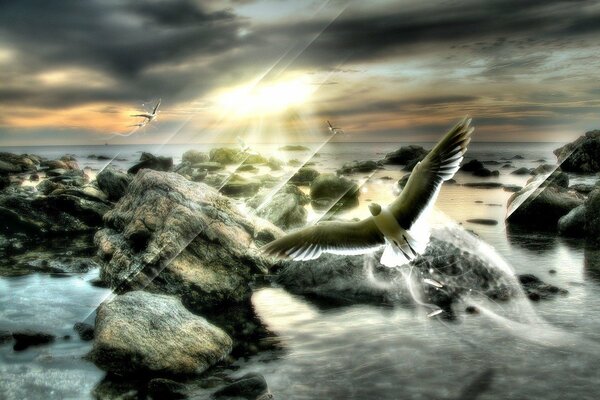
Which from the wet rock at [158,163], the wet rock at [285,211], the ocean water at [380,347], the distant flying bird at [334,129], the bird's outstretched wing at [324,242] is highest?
the distant flying bird at [334,129]

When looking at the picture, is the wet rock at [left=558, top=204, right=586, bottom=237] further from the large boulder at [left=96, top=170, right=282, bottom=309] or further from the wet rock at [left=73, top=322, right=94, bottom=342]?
the wet rock at [left=73, top=322, right=94, bottom=342]

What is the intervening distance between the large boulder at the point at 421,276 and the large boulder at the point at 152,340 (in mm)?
2211

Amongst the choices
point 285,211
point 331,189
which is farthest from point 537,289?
point 285,211

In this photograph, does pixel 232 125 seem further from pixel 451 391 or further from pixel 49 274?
pixel 49 274

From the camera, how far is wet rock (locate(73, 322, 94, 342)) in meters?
5.83

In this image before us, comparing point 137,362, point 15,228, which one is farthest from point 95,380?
point 15,228

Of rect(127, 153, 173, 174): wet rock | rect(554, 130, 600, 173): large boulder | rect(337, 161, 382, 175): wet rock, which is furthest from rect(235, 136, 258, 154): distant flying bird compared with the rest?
rect(127, 153, 173, 174): wet rock

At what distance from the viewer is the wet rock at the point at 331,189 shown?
480cm

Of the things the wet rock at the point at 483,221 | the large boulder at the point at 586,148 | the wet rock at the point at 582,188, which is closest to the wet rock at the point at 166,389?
the large boulder at the point at 586,148

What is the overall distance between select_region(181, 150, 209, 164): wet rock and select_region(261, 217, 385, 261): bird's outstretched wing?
1.33 m

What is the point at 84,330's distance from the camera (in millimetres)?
5980

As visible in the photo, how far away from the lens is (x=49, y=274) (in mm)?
8406

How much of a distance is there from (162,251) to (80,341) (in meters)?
1.36

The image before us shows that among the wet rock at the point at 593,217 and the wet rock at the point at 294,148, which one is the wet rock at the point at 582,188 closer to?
the wet rock at the point at 593,217
